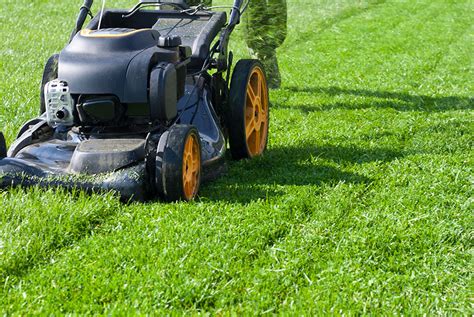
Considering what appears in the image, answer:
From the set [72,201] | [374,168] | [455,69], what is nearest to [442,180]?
[374,168]

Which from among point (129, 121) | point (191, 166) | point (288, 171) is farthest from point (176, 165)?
point (288, 171)

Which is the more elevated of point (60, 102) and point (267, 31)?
point (60, 102)

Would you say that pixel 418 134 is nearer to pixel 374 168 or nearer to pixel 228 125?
pixel 374 168

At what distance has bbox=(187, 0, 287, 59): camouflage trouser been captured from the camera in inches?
349

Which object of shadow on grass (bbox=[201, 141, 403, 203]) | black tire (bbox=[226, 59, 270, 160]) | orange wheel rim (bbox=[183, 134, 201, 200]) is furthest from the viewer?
black tire (bbox=[226, 59, 270, 160])

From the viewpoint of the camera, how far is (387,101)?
8.03 m

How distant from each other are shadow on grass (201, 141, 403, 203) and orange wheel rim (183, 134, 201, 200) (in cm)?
12

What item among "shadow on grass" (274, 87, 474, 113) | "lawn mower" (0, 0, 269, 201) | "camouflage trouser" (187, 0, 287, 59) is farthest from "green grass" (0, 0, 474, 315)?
"camouflage trouser" (187, 0, 287, 59)

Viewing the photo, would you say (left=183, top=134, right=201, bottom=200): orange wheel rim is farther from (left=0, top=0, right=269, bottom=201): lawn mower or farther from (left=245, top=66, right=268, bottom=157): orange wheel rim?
(left=245, top=66, right=268, bottom=157): orange wheel rim

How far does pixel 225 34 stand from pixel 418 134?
5.86ft

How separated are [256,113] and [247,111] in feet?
0.36

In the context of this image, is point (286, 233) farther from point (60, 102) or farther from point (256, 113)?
point (256, 113)

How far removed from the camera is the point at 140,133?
4848mm

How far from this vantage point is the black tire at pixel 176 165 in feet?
14.4
